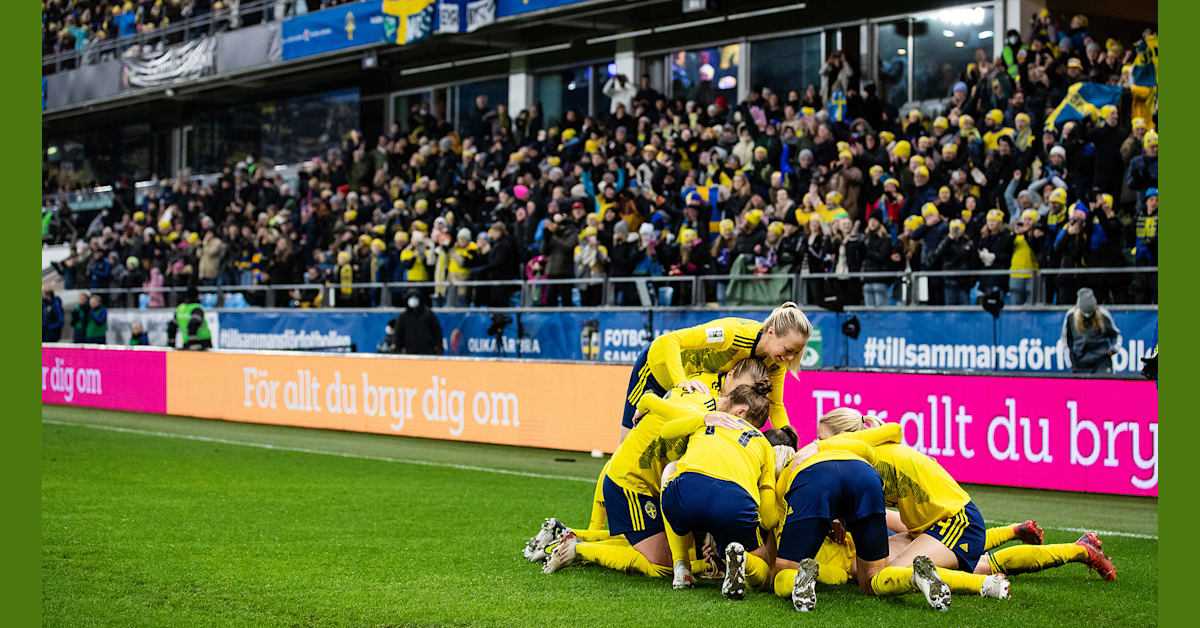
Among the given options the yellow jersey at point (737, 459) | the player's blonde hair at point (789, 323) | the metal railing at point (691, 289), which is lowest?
the yellow jersey at point (737, 459)

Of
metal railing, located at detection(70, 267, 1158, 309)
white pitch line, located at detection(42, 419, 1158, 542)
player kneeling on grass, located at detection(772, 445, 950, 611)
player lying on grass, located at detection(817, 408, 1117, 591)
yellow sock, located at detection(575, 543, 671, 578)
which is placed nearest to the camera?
player kneeling on grass, located at detection(772, 445, 950, 611)

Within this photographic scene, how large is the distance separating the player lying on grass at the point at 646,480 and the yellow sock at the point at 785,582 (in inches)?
34.9

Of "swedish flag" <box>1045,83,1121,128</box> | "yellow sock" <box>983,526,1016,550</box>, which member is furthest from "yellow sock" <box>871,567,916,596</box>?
"swedish flag" <box>1045,83,1121,128</box>

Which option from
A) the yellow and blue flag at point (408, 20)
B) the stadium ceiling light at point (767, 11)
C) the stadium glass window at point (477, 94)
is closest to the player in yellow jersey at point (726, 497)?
the stadium ceiling light at point (767, 11)

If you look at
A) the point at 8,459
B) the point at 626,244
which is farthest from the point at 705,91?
the point at 8,459

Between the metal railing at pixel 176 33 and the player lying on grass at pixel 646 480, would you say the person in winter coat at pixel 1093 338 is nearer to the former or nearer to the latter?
the player lying on grass at pixel 646 480

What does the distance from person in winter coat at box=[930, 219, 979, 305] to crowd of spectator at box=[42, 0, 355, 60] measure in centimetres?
2151

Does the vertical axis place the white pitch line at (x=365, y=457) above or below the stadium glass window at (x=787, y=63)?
below

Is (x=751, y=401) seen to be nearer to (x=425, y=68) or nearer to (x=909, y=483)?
(x=909, y=483)

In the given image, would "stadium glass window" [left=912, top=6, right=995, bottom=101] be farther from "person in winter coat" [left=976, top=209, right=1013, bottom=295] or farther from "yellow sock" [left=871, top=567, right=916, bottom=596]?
"yellow sock" [left=871, top=567, right=916, bottom=596]

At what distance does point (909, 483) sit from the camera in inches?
332

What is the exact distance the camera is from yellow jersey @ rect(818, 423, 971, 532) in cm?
839

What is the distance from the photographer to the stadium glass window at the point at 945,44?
82.8ft

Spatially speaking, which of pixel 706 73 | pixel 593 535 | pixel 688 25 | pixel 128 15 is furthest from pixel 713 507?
pixel 128 15
